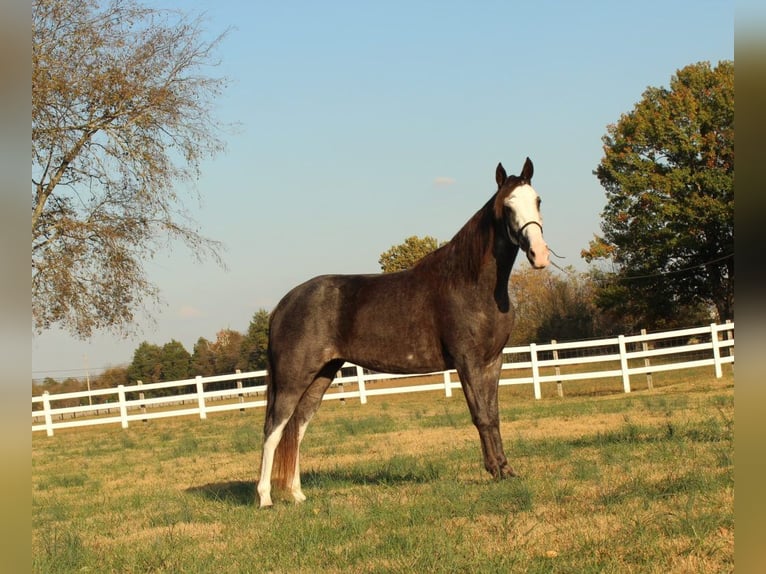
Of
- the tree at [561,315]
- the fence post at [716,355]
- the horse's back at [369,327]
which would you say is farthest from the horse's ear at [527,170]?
the tree at [561,315]

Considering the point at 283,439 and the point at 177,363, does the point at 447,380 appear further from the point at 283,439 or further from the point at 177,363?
the point at 177,363

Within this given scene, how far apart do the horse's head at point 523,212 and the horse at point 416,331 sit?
2 cm

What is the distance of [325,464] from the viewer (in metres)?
9.74

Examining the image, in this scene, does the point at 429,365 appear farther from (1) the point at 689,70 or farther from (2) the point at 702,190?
(1) the point at 689,70

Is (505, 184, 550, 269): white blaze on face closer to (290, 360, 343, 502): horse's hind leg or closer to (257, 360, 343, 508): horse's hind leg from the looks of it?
(290, 360, 343, 502): horse's hind leg

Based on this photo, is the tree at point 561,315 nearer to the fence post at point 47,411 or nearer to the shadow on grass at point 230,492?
the fence post at point 47,411

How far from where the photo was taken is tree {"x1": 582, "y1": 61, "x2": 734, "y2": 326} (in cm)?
3512

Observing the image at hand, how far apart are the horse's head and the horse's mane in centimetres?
19

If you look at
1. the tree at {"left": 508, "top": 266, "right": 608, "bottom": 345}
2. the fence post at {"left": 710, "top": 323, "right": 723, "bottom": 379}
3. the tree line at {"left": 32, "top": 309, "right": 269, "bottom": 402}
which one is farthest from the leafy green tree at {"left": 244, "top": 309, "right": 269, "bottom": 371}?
the fence post at {"left": 710, "top": 323, "right": 723, "bottom": 379}

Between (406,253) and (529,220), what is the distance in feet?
169

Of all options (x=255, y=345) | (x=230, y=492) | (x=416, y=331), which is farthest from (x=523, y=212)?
→ (x=255, y=345)

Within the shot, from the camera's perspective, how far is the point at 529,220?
6332 millimetres

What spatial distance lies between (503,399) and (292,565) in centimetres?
1706
